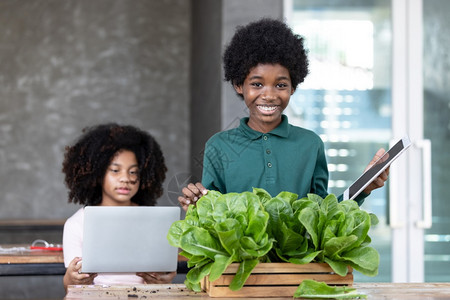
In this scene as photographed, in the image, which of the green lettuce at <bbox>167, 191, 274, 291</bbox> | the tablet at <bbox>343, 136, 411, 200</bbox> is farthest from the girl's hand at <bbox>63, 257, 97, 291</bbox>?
the tablet at <bbox>343, 136, 411, 200</bbox>

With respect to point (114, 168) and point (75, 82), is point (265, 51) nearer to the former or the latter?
point (114, 168)

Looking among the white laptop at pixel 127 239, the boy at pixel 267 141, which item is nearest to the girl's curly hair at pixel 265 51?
the boy at pixel 267 141

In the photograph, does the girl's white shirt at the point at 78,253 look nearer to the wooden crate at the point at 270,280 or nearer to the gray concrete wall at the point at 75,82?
the wooden crate at the point at 270,280

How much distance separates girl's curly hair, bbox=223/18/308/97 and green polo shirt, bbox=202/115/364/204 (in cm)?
17

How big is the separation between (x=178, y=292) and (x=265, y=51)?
0.83m

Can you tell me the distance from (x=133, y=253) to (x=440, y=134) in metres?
2.49

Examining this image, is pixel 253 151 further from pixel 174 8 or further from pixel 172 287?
pixel 174 8

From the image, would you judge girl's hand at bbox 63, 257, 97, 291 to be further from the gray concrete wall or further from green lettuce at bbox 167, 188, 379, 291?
the gray concrete wall

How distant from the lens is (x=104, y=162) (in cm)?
288

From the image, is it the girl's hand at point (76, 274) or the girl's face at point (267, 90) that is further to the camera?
the girl's hand at point (76, 274)

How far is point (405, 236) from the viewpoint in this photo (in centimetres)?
382

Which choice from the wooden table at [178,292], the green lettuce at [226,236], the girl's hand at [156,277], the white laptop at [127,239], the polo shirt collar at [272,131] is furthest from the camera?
the girl's hand at [156,277]

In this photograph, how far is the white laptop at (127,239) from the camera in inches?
75.1

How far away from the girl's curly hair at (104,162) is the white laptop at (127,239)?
0.97 metres
